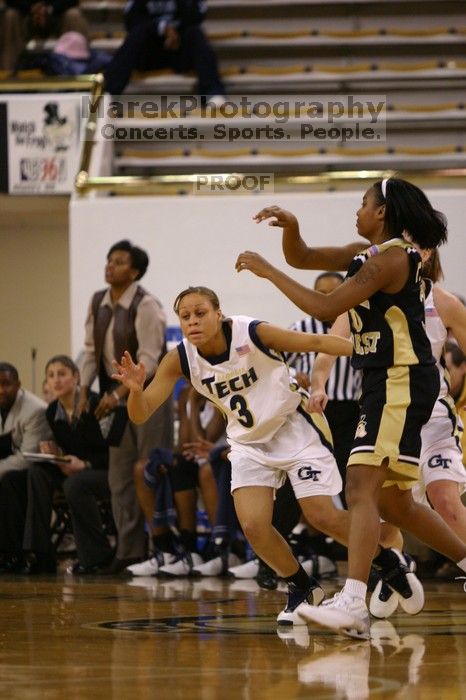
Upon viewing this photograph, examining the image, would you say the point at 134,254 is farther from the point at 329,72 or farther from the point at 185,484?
the point at 329,72

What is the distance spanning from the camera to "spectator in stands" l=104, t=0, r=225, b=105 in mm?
12789

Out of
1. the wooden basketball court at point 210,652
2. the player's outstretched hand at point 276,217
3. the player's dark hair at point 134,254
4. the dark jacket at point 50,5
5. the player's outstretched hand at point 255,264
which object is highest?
the dark jacket at point 50,5

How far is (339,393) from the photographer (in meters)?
7.17

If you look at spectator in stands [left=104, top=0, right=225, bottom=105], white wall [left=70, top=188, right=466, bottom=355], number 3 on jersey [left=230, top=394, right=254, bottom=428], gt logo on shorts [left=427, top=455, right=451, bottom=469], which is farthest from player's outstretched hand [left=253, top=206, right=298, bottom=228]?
spectator in stands [left=104, top=0, right=225, bottom=105]

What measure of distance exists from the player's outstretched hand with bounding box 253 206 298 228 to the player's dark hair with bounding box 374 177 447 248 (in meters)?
0.34

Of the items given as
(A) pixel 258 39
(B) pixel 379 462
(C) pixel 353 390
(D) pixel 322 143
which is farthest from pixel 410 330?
(A) pixel 258 39

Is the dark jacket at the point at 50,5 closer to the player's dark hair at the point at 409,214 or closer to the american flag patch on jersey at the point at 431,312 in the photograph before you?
the american flag patch on jersey at the point at 431,312

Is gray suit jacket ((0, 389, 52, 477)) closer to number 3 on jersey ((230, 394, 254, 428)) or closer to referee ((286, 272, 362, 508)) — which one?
referee ((286, 272, 362, 508))

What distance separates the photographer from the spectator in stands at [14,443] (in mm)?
8422

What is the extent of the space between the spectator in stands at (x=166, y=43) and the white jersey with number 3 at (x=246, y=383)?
8.05m

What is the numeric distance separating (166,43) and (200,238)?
3.35 m

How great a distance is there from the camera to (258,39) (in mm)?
13984

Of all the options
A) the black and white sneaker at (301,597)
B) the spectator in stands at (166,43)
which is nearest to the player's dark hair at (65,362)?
the black and white sneaker at (301,597)

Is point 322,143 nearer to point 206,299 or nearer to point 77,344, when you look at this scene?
point 77,344
